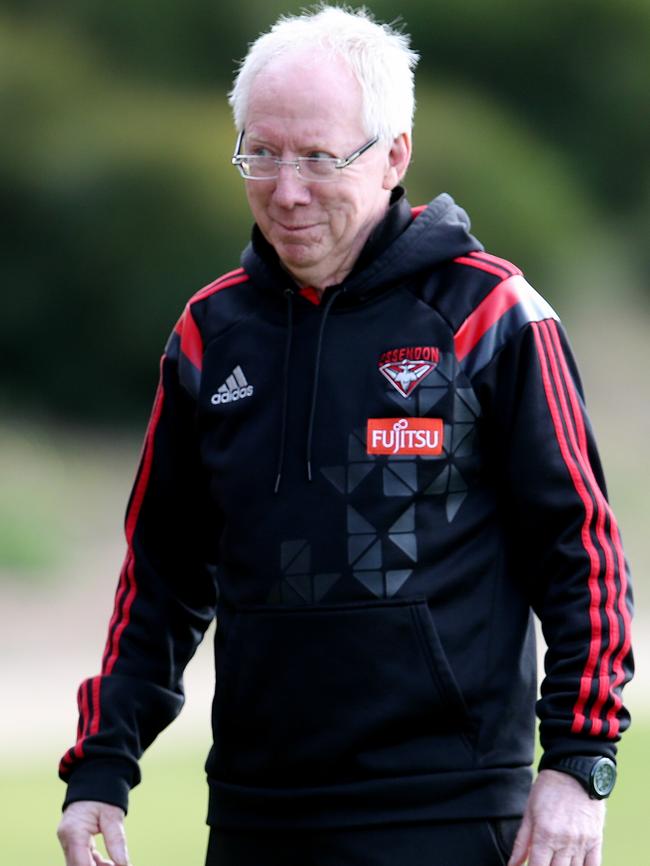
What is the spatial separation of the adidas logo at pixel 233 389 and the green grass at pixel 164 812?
11.4ft

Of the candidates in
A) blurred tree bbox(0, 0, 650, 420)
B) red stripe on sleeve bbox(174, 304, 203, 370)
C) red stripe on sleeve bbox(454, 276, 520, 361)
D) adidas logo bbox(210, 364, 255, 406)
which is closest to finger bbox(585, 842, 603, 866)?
red stripe on sleeve bbox(454, 276, 520, 361)

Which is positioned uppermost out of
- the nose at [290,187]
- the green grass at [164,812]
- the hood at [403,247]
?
the nose at [290,187]

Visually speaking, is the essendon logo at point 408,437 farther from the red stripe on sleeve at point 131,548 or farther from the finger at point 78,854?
the finger at point 78,854

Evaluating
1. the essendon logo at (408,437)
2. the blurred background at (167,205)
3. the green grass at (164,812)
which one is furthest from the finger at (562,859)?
the blurred background at (167,205)

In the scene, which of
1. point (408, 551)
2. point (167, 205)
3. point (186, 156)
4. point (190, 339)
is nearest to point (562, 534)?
point (408, 551)

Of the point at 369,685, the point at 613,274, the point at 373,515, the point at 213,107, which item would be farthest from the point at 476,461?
the point at 613,274

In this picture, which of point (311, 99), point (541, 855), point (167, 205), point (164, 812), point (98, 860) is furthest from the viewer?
point (167, 205)

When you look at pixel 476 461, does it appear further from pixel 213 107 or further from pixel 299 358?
pixel 213 107

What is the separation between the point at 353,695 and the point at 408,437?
14.9 inches

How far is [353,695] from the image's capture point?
2.53 metres

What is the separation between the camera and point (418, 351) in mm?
2598

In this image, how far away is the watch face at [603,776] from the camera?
2.42m

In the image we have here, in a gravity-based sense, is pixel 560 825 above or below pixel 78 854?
above

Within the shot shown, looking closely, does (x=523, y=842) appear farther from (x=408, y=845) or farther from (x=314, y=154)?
(x=314, y=154)
